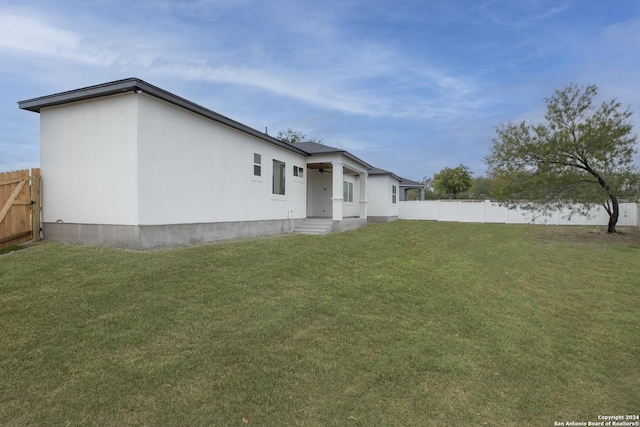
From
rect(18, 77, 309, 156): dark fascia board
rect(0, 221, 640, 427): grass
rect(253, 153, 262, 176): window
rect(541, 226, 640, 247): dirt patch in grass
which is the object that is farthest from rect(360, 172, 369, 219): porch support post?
Answer: rect(0, 221, 640, 427): grass

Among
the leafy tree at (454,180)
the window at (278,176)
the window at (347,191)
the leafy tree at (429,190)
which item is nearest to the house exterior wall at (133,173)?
the window at (278,176)

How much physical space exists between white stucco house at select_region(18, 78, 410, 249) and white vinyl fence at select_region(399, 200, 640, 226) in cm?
1846

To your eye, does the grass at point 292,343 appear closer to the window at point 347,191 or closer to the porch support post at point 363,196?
the window at point 347,191

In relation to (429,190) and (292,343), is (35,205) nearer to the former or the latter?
(292,343)

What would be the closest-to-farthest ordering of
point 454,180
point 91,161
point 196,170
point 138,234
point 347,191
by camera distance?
point 138,234 < point 91,161 < point 196,170 < point 347,191 < point 454,180

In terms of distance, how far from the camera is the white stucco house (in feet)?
26.0

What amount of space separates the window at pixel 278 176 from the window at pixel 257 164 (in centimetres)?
109

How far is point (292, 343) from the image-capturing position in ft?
14.8

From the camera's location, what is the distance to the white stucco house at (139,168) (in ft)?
26.0

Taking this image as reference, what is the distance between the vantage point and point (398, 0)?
11.2 metres

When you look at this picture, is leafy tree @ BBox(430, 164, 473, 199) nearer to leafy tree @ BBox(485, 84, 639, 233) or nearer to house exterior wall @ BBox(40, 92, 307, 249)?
leafy tree @ BBox(485, 84, 639, 233)

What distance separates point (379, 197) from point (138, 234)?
18.2 metres

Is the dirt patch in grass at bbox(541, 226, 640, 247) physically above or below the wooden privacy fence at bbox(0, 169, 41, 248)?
below

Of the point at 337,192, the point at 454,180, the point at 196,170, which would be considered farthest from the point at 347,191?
the point at 454,180
